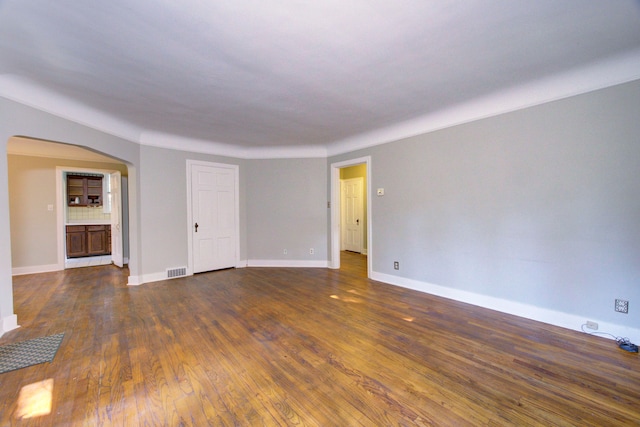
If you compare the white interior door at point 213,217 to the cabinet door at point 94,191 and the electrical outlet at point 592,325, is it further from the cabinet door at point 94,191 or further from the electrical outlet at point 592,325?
the electrical outlet at point 592,325

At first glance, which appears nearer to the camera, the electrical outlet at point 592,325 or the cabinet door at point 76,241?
the electrical outlet at point 592,325

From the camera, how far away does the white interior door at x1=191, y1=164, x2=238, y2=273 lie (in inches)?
193

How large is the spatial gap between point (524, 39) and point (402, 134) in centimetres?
201

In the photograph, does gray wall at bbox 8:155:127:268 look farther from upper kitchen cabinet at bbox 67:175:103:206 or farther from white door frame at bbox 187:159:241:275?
white door frame at bbox 187:159:241:275

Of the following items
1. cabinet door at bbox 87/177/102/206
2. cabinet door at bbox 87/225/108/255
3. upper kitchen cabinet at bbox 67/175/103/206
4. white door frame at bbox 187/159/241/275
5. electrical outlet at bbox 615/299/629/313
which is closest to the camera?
electrical outlet at bbox 615/299/629/313

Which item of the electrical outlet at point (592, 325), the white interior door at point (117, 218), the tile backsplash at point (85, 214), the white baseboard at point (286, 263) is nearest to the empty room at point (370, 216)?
the electrical outlet at point (592, 325)

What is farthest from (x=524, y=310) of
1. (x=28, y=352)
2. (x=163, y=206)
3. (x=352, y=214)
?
(x=163, y=206)

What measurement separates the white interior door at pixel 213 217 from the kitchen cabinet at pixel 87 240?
13.4ft

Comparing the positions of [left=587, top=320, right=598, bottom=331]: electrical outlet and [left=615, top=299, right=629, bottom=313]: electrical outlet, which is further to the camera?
[left=587, top=320, right=598, bottom=331]: electrical outlet

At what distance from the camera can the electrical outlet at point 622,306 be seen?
233 centimetres

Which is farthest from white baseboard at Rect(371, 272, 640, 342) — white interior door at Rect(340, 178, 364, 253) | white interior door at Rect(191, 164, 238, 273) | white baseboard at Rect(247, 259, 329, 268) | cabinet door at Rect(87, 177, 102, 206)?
cabinet door at Rect(87, 177, 102, 206)

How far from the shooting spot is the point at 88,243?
6.75m

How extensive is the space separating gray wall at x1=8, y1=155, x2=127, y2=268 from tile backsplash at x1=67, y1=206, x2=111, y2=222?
7.64 feet

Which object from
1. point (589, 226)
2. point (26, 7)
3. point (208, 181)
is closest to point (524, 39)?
point (589, 226)
